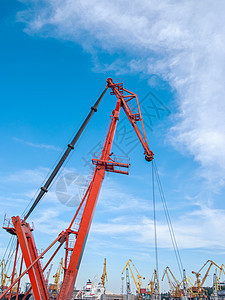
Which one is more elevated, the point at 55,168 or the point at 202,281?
the point at 55,168

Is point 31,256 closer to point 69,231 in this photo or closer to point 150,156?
point 69,231

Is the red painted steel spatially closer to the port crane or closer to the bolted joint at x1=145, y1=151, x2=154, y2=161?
the port crane

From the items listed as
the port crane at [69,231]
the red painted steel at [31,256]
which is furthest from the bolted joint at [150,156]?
the red painted steel at [31,256]

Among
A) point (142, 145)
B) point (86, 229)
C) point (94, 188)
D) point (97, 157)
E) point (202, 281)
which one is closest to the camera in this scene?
point (86, 229)

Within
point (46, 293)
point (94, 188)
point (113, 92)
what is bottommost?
point (46, 293)

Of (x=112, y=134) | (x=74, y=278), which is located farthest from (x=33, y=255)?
(x=112, y=134)

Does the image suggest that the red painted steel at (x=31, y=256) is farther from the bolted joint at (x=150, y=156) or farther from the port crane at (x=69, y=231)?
the bolted joint at (x=150, y=156)

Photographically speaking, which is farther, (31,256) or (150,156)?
(150,156)

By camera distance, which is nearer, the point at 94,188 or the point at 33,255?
the point at 33,255

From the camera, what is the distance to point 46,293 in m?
16.4

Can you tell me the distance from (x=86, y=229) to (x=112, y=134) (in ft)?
28.2

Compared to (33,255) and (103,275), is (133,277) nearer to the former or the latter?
(103,275)

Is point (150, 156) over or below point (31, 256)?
over

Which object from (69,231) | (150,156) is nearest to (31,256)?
(69,231)
